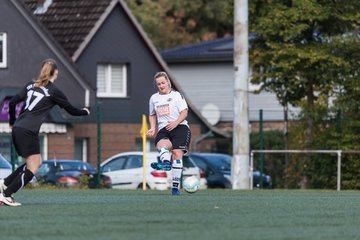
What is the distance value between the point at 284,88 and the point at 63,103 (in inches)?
791

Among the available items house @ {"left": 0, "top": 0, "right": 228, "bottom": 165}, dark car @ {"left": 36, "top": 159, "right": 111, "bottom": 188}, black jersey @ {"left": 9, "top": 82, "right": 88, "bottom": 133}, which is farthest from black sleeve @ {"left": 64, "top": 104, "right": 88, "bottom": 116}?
house @ {"left": 0, "top": 0, "right": 228, "bottom": 165}

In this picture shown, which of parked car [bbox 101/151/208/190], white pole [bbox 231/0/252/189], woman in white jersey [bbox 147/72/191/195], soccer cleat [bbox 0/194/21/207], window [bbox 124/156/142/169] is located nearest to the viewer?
soccer cleat [bbox 0/194/21/207]

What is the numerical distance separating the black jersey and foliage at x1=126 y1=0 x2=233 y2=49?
52723mm

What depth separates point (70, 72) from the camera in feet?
166

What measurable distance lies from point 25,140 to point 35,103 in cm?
49

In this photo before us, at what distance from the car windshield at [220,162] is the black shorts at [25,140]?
22.9 m

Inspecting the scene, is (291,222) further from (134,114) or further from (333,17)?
(134,114)

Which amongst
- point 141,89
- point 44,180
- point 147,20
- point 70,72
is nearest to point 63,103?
point 44,180

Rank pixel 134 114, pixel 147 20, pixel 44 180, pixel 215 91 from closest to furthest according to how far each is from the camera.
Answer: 1. pixel 44 180
2. pixel 134 114
3. pixel 215 91
4. pixel 147 20

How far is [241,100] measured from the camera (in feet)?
106

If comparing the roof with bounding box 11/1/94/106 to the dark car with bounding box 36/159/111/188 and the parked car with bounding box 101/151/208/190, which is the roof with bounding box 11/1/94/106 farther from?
the dark car with bounding box 36/159/111/188

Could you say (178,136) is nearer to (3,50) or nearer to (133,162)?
(133,162)

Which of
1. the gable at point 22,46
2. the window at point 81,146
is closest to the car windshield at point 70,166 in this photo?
the window at point 81,146

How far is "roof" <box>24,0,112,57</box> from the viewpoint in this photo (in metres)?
52.8
